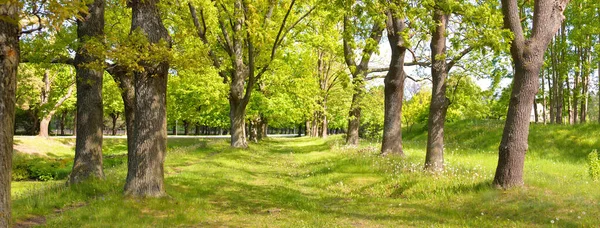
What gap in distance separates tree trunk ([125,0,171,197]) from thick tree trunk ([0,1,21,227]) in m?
4.55

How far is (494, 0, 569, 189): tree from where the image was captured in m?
9.23

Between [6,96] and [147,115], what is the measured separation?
16.0 feet

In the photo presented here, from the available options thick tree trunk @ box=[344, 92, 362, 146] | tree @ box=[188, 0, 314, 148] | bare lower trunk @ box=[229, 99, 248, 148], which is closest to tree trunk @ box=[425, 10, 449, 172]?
tree @ box=[188, 0, 314, 148]

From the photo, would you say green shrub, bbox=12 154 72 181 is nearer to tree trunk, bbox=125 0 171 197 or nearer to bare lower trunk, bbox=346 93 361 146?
tree trunk, bbox=125 0 171 197

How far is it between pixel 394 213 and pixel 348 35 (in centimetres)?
497

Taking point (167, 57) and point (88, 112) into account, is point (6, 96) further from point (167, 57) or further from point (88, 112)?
point (88, 112)

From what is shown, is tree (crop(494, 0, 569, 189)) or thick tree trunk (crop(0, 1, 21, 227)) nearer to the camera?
thick tree trunk (crop(0, 1, 21, 227))

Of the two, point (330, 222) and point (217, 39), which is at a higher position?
point (217, 39)

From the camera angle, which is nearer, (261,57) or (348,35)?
(348,35)

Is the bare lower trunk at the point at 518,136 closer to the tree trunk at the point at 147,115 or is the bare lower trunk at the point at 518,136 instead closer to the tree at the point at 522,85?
the tree at the point at 522,85

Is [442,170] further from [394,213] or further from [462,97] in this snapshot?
[394,213]

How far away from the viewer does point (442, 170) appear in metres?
11.9

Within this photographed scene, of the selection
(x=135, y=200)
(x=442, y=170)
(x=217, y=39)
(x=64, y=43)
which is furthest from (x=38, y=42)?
(x=217, y=39)

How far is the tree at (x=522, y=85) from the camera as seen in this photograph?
9.23 meters
